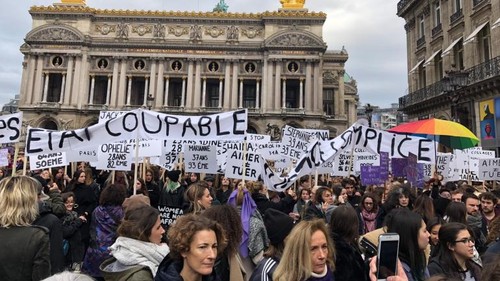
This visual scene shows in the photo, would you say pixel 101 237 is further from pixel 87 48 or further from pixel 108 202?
pixel 87 48

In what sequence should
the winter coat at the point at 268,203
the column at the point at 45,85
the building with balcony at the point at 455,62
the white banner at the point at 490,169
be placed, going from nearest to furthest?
the winter coat at the point at 268,203 < the white banner at the point at 490,169 < the building with balcony at the point at 455,62 < the column at the point at 45,85

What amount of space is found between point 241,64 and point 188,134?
39.2 m

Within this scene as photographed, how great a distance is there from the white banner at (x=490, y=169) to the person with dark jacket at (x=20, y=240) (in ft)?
38.1

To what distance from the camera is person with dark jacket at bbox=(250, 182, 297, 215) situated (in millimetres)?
7762

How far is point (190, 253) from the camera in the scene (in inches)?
114

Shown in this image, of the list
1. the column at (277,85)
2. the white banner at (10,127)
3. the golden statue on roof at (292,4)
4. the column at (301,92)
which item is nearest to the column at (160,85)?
the column at (277,85)

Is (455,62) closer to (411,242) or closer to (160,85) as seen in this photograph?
(411,242)

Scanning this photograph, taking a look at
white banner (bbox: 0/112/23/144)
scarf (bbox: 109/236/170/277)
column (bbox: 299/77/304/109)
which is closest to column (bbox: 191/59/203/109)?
column (bbox: 299/77/304/109)

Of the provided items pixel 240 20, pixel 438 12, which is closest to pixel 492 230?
pixel 438 12

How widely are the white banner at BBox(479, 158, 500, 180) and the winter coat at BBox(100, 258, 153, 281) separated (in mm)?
11249

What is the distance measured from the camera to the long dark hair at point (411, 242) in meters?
3.51

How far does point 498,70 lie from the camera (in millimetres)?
20031

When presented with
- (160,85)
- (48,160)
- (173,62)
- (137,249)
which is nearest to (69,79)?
(160,85)

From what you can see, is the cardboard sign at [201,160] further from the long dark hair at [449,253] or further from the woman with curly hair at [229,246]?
the long dark hair at [449,253]
